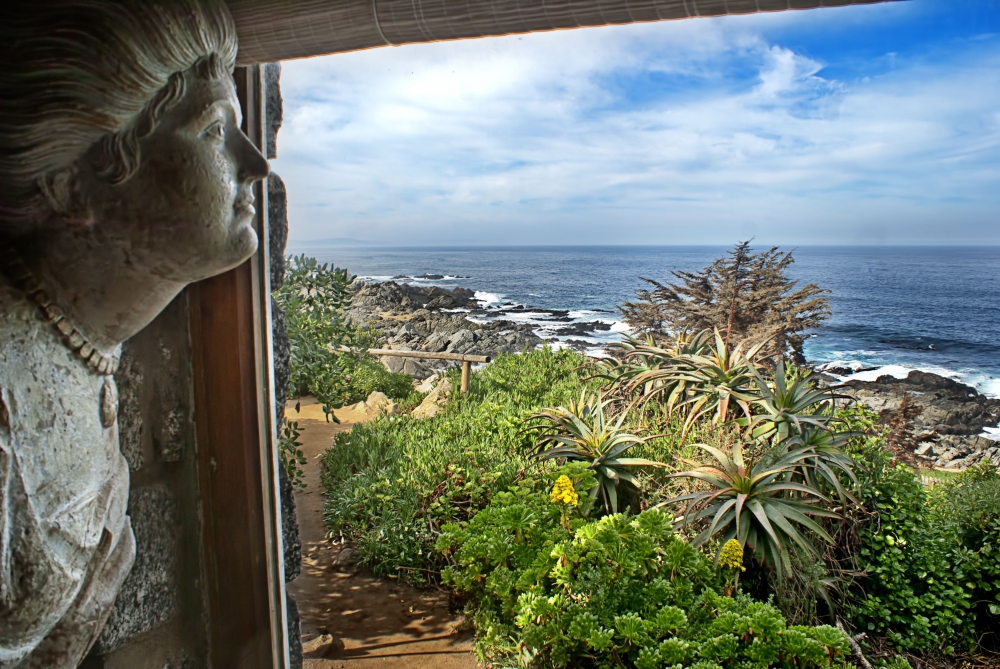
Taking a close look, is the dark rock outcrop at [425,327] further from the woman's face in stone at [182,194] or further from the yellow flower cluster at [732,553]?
the woman's face in stone at [182,194]

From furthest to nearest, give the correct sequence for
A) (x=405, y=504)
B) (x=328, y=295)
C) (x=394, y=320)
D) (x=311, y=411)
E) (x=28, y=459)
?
1. (x=394, y=320)
2. (x=311, y=411)
3. (x=328, y=295)
4. (x=405, y=504)
5. (x=28, y=459)

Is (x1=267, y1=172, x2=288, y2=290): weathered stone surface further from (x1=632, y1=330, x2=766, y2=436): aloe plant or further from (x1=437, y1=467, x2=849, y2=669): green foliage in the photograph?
(x1=632, y1=330, x2=766, y2=436): aloe plant

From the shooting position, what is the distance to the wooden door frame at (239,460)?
108 centimetres

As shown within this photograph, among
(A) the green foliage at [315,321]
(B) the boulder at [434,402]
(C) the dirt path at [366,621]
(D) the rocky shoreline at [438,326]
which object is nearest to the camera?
(C) the dirt path at [366,621]

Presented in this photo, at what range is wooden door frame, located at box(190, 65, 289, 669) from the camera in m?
1.08

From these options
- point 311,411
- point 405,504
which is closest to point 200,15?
point 405,504

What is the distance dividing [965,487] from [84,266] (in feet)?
13.1

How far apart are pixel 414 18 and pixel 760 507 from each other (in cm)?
245

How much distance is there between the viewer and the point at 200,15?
2.38ft

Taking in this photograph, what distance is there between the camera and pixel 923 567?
9.49 feet

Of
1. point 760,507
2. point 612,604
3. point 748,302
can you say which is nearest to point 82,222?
point 612,604

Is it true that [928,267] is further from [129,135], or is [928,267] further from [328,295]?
[129,135]

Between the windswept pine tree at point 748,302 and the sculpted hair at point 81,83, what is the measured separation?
19.9ft

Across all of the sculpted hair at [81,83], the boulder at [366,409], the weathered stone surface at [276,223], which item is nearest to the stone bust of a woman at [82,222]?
the sculpted hair at [81,83]
